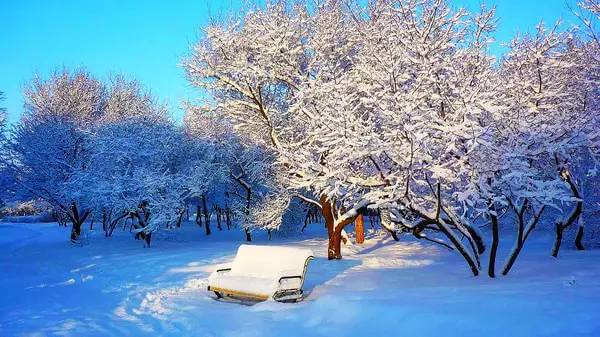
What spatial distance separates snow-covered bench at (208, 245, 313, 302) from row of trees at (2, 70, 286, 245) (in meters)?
9.27

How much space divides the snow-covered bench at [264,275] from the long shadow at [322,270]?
655mm

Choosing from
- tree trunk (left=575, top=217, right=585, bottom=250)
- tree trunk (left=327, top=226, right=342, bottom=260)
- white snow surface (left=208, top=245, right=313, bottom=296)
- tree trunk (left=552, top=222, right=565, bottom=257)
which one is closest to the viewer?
white snow surface (left=208, top=245, right=313, bottom=296)

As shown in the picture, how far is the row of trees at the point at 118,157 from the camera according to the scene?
20406 millimetres

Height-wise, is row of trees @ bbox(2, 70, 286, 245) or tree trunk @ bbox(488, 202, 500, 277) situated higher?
row of trees @ bbox(2, 70, 286, 245)

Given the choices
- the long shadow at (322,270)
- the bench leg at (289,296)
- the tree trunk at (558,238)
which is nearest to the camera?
the bench leg at (289,296)

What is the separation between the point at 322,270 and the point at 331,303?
502 cm

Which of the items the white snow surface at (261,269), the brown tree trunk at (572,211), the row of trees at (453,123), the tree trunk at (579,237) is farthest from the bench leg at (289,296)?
the tree trunk at (579,237)

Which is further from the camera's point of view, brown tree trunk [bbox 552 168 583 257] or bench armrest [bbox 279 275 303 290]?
brown tree trunk [bbox 552 168 583 257]

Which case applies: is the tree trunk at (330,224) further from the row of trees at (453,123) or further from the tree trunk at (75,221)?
the tree trunk at (75,221)

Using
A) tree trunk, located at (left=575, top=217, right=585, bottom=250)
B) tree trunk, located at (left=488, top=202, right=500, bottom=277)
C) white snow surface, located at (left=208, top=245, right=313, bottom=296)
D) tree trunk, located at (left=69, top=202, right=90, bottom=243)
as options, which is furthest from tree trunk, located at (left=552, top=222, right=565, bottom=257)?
tree trunk, located at (left=69, top=202, right=90, bottom=243)

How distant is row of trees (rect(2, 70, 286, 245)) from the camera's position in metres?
20.4

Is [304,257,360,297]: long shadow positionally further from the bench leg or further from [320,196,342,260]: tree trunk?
the bench leg

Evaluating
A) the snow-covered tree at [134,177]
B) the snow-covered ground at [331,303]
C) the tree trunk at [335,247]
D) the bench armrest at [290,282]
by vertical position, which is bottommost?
the snow-covered ground at [331,303]

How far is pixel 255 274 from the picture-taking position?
31.1 feet
